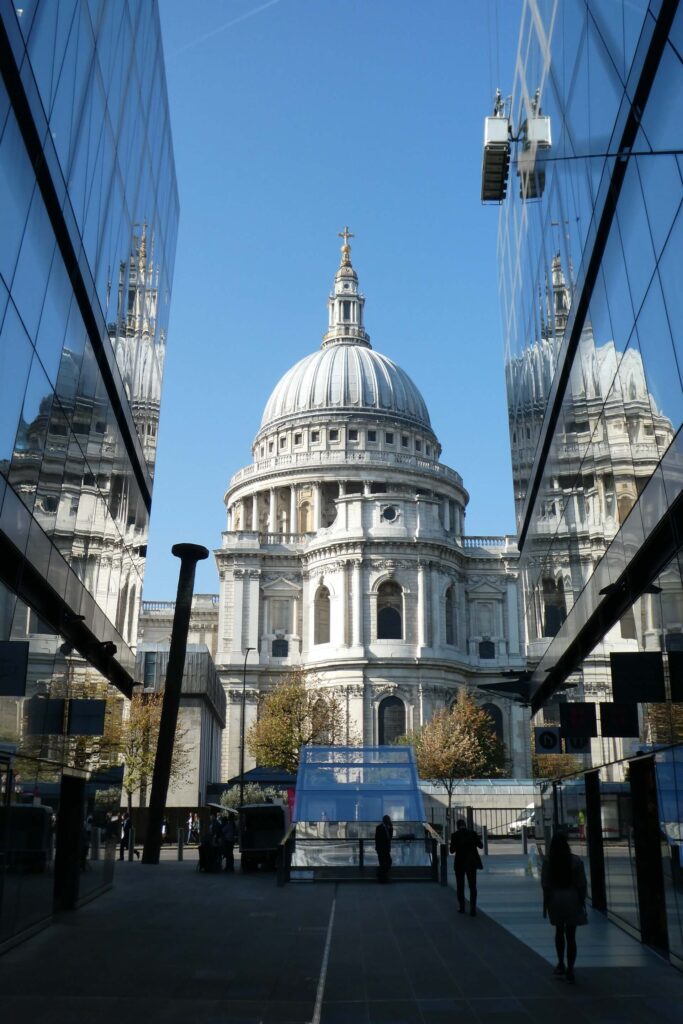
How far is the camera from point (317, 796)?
29375 mm

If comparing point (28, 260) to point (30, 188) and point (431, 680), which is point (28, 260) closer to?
point (30, 188)

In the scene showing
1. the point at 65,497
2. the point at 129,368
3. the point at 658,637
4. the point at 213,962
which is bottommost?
the point at 213,962

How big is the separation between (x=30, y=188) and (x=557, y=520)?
43.0 feet

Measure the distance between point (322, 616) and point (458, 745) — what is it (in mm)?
18896

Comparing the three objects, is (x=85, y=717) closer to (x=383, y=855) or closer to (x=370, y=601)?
(x=383, y=855)

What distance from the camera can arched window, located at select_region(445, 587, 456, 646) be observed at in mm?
83562

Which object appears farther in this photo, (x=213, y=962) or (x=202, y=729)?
(x=202, y=729)

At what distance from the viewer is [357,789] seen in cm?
2980

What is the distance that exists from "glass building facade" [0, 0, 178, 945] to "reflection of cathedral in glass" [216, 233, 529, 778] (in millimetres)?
51507

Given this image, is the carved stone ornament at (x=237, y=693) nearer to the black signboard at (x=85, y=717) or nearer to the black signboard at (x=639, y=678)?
the black signboard at (x=85, y=717)

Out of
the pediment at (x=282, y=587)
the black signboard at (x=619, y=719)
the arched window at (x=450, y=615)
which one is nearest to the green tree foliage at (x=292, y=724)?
the pediment at (x=282, y=587)

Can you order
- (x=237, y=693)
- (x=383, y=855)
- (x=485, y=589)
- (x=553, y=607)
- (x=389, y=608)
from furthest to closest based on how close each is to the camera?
(x=485, y=589)
(x=237, y=693)
(x=389, y=608)
(x=383, y=855)
(x=553, y=607)

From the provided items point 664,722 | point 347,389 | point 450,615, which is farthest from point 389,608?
point 664,722

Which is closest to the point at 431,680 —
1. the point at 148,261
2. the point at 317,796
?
the point at 317,796
